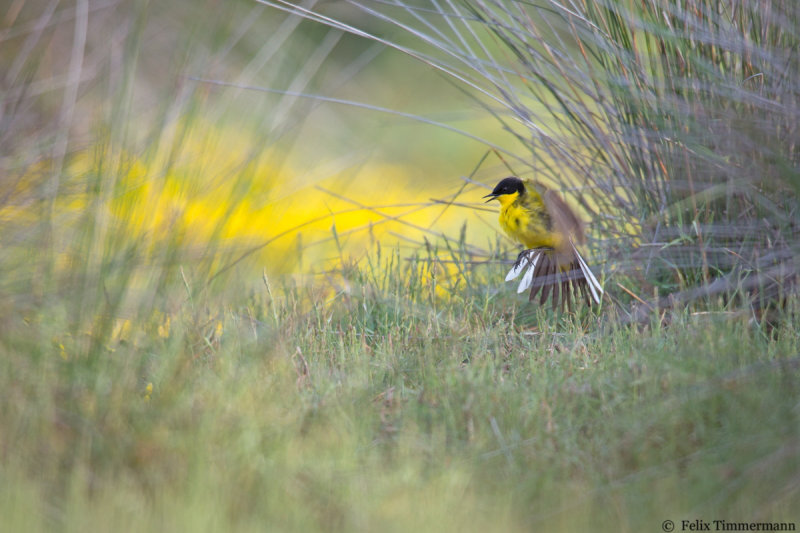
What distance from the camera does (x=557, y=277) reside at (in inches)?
121

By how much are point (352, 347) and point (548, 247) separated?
1011 mm

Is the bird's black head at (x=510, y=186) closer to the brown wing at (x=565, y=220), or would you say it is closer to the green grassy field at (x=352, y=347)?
the brown wing at (x=565, y=220)

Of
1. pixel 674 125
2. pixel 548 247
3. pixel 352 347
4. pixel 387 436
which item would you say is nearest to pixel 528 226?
pixel 548 247

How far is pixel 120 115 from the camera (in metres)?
1.88

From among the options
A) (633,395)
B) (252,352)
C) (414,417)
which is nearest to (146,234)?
(252,352)

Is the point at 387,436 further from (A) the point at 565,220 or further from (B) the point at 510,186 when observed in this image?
(B) the point at 510,186

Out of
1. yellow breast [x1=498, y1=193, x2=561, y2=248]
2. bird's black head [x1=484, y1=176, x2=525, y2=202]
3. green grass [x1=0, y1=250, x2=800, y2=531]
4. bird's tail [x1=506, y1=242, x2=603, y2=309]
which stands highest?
bird's black head [x1=484, y1=176, x2=525, y2=202]

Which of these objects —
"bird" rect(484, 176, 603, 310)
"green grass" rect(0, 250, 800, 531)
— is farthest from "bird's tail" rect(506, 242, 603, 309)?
"green grass" rect(0, 250, 800, 531)

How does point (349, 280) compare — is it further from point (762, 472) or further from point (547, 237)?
point (762, 472)

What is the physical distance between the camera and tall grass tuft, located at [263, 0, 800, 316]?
2.55m

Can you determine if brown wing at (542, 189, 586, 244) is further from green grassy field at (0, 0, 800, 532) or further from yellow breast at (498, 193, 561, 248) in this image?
green grassy field at (0, 0, 800, 532)

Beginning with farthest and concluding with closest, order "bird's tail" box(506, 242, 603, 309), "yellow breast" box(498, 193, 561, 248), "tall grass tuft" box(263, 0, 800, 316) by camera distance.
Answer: "yellow breast" box(498, 193, 561, 248), "bird's tail" box(506, 242, 603, 309), "tall grass tuft" box(263, 0, 800, 316)

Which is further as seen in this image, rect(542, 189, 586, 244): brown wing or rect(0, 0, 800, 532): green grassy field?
rect(542, 189, 586, 244): brown wing

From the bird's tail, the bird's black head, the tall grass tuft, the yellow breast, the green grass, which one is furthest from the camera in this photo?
the bird's black head
